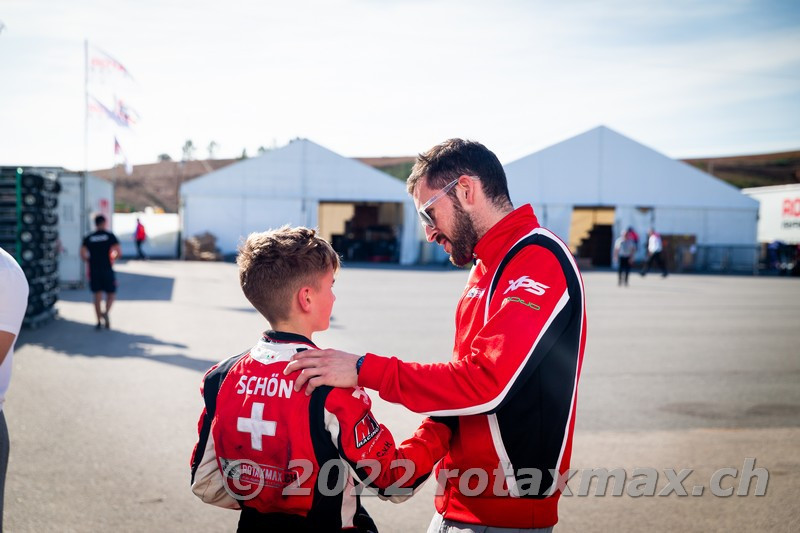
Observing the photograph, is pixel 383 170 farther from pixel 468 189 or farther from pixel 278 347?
pixel 278 347

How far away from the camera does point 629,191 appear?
33.3 m

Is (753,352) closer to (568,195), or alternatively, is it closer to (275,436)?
(275,436)

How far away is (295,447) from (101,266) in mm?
10216

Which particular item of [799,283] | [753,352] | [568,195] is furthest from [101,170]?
[753,352]

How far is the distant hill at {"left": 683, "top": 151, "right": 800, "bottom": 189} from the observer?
84.5 metres

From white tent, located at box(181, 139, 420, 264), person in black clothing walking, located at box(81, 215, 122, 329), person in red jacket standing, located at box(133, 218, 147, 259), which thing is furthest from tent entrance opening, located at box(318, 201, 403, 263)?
person in black clothing walking, located at box(81, 215, 122, 329)

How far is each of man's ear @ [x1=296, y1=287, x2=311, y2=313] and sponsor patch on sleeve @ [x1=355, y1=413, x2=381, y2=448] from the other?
16.4 inches

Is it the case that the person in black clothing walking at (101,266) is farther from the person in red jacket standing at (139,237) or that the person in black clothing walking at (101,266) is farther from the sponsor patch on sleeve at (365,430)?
the person in red jacket standing at (139,237)

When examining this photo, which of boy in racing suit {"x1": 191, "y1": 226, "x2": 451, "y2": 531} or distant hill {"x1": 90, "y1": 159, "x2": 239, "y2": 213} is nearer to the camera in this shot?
boy in racing suit {"x1": 191, "y1": 226, "x2": 451, "y2": 531}

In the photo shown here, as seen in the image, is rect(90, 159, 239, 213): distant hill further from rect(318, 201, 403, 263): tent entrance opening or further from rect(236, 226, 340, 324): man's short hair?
rect(236, 226, 340, 324): man's short hair

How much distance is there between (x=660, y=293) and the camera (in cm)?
1902

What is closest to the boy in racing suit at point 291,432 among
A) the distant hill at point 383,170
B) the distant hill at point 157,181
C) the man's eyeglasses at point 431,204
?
the man's eyeglasses at point 431,204

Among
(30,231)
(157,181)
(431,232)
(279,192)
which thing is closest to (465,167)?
(431,232)

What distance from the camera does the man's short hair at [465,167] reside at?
2.22 meters
